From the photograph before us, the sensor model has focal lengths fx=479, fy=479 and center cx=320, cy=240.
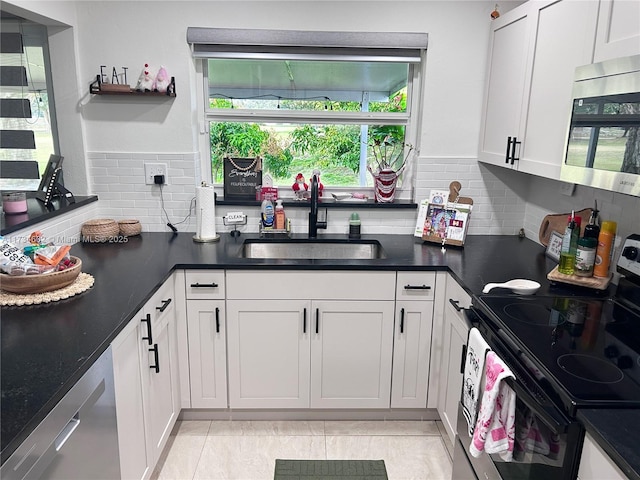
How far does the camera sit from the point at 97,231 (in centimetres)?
265

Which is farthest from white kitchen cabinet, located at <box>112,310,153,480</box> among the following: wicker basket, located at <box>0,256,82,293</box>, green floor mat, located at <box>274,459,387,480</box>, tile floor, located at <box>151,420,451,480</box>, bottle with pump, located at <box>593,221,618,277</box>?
bottle with pump, located at <box>593,221,618,277</box>

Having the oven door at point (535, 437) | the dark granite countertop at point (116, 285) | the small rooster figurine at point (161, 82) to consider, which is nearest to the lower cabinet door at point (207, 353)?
the dark granite countertop at point (116, 285)

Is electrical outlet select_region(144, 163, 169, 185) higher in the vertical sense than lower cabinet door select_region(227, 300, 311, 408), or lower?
higher

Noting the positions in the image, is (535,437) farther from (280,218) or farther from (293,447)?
(280,218)

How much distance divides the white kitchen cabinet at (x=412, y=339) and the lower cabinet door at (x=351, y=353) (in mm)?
42

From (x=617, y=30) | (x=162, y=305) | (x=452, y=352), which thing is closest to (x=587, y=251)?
(x=452, y=352)

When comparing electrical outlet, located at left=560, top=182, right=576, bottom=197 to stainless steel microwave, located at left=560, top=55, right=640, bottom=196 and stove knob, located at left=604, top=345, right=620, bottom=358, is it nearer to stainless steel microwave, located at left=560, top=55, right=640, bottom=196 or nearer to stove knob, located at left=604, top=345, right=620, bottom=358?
stainless steel microwave, located at left=560, top=55, right=640, bottom=196

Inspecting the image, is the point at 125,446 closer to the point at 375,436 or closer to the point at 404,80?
the point at 375,436

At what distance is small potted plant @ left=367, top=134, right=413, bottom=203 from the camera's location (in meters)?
2.97

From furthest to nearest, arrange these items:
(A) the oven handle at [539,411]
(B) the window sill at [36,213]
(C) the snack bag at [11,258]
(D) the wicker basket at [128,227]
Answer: (D) the wicker basket at [128,227], (B) the window sill at [36,213], (C) the snack bag at [11,258], (A) the oven handle at [539,411]

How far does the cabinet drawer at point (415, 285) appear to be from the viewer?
2.38 m

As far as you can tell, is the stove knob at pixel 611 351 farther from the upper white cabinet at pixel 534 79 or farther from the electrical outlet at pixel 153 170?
the electrical outlet at pixel 153 170

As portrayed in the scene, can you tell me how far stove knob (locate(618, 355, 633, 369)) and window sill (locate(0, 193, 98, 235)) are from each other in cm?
233

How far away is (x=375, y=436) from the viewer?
2.51 metres
